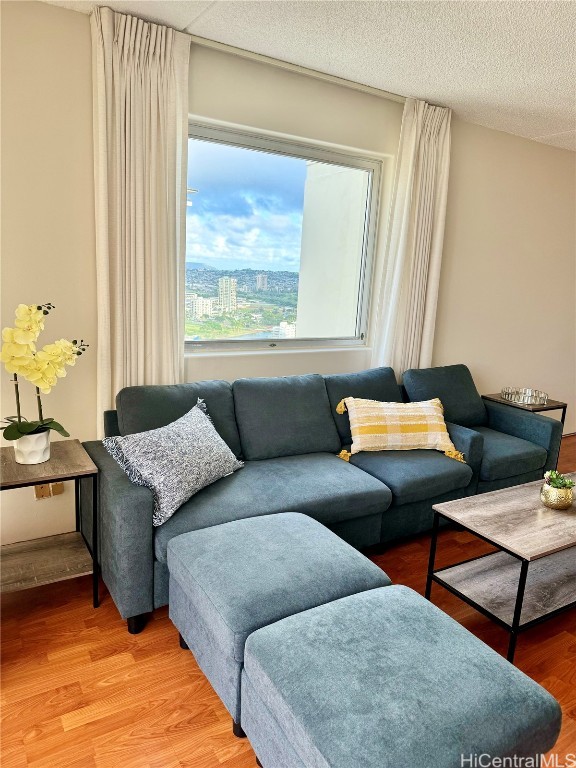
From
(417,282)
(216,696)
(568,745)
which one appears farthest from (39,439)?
(417,282)

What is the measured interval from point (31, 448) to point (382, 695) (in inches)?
64.7

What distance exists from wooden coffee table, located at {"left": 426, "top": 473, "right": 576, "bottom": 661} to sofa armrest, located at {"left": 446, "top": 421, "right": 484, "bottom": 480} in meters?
0.46

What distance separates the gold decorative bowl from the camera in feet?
7.86

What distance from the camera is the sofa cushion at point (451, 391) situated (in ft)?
11.9

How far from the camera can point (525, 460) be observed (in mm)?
3344

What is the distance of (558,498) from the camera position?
2.40 meters

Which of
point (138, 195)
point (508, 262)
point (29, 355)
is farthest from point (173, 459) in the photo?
point (508, 262)

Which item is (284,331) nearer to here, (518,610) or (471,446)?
(471,446)

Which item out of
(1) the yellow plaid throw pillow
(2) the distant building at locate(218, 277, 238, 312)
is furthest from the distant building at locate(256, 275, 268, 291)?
(1) the yellow plaid throw pillow

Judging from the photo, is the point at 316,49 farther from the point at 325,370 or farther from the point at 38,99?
the point at 325,370

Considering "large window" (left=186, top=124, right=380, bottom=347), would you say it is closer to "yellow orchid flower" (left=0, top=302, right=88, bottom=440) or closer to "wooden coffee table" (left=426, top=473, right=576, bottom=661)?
"yellow orchid flower" (left=0, top=302, right=88, bottom=440)

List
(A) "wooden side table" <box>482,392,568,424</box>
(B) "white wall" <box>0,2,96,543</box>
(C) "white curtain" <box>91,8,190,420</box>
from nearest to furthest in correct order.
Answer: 1. (B) "white wall" <box>0,2,96,543</box>
2. (C) "white curtain" <box>91,8,190,420</box>
3. (A) "wooden side table" <box>482,392,568,424</box>

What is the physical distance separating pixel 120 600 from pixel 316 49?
9.02 feet

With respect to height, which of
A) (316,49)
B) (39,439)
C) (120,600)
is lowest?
(120,600)
